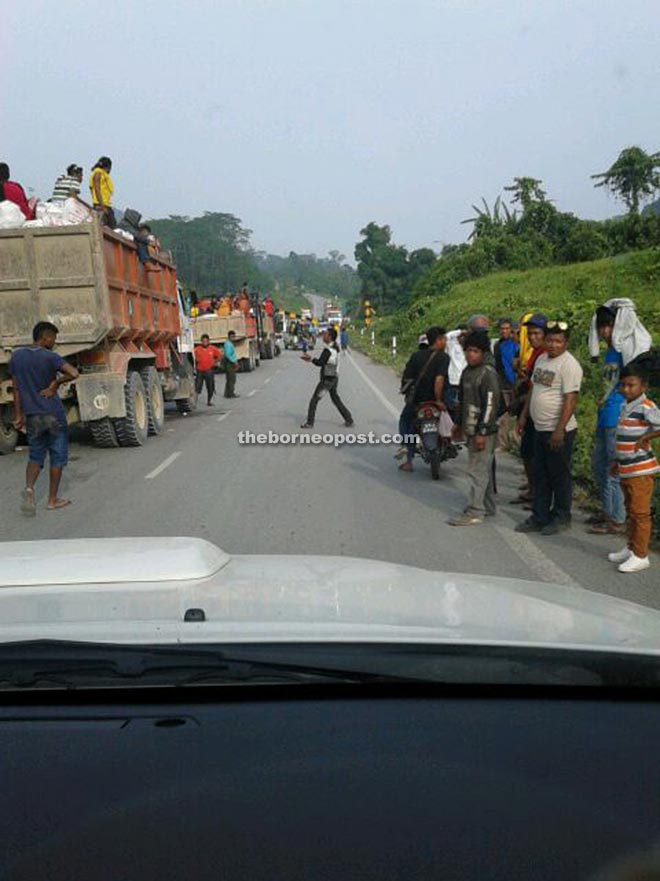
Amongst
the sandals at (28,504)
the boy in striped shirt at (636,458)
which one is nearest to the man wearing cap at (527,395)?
the boy in striped shirt at (636,458)

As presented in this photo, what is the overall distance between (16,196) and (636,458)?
359 inches

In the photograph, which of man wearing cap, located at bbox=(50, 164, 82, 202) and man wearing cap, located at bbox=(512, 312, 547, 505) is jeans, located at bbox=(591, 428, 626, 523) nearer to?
man wearing cap, located at bbox=(512, 312, 547, 505)

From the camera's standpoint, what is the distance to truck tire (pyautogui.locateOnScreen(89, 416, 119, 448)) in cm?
1141

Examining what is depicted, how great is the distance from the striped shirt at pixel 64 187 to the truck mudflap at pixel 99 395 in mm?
2355

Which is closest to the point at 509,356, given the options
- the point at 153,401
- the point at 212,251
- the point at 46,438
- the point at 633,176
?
the point at 46,438

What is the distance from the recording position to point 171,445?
12086 mm

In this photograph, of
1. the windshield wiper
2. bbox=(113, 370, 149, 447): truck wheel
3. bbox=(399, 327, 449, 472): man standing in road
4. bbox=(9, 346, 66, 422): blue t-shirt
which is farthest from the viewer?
bbox=(113, 370, 149, 447): truck wheel

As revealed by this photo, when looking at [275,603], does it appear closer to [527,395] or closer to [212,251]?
[527,395]

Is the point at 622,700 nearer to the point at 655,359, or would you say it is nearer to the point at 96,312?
the point at 655,359

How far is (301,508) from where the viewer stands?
7836mm

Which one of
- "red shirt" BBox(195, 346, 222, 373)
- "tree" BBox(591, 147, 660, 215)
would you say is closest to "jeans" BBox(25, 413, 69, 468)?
"red shirt" BBox(195, 346, 222, 373)

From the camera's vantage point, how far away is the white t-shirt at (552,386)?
647 centimetres

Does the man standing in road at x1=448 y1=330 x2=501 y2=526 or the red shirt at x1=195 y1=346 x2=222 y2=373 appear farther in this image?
the red shirt at x1=195 y1=346 x2=222 y2=373

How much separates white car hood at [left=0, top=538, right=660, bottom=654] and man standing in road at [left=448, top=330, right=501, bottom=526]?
4.23m
